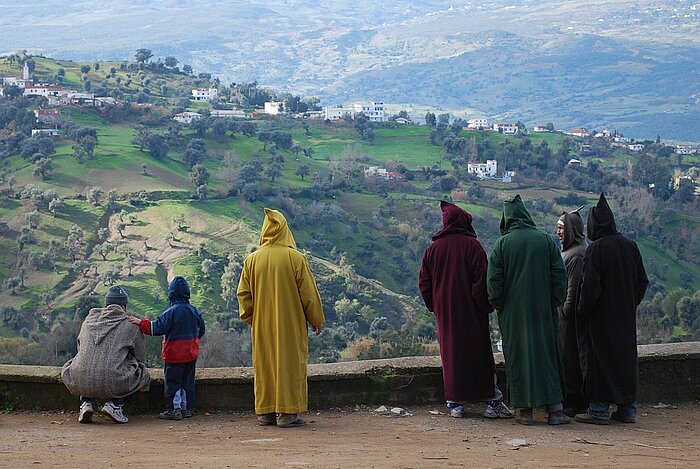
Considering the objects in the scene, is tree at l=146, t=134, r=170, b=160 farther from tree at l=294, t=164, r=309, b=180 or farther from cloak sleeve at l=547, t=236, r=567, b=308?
cloak sleeve at l=547, t=236, r=567, b=308

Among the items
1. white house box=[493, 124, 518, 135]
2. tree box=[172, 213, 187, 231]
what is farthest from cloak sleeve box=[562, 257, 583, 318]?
white house box=[493, 124, 518, 135]

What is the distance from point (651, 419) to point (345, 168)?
235 ft

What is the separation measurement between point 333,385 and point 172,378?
1134 millimetres

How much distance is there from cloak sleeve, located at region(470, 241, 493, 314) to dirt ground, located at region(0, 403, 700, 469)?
2.52 ft

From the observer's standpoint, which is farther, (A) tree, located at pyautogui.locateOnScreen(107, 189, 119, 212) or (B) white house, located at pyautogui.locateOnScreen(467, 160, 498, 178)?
(B) white house, located at pyautogui.locateOnScreen(467, 160, 498, 178)

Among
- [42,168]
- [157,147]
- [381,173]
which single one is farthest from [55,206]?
[381,173]

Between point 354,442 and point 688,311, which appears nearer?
point 354,442

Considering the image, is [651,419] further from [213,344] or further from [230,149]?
[230,149]

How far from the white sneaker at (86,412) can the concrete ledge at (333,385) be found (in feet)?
1.14

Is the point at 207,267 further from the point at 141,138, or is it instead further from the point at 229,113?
the point at 229,113

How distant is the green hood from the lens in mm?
6195

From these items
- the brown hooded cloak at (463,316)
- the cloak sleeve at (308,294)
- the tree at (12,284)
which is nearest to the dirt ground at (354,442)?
the brown hooded cloak at (463,316)

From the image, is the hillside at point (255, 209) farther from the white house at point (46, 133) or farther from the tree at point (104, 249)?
the white house at point (46, 133)

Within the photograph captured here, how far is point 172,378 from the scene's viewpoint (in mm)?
6457
